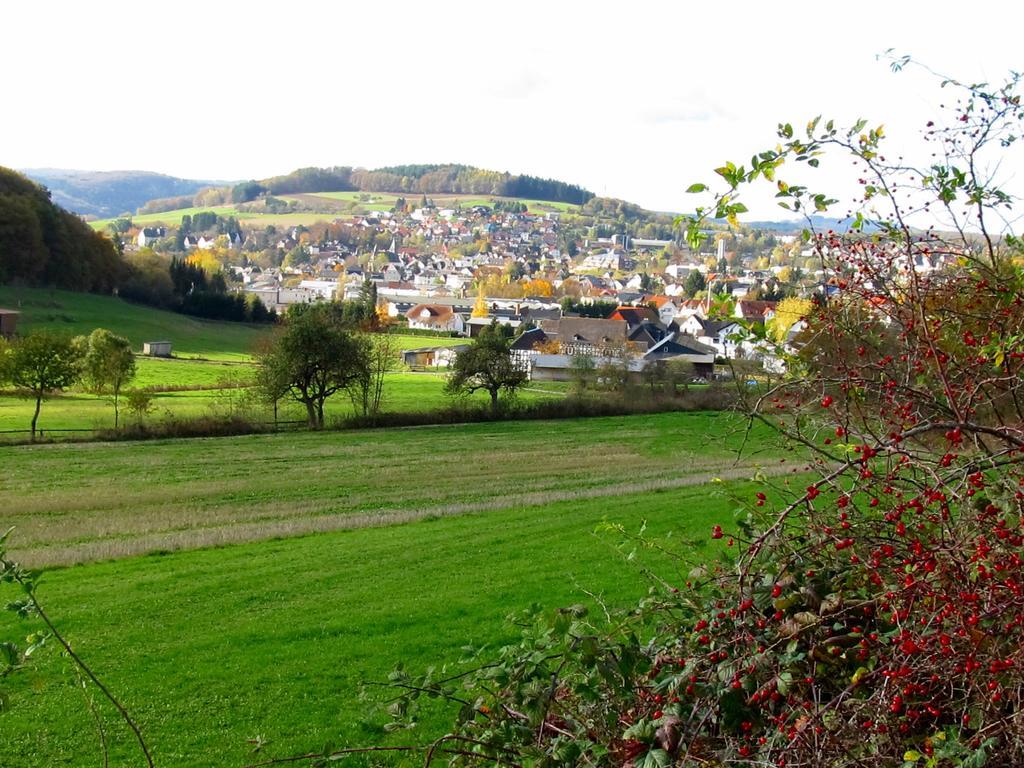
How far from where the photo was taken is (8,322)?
60938 millimetres

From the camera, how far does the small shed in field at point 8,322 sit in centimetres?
6009

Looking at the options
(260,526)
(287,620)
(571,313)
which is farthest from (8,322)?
(571,313)

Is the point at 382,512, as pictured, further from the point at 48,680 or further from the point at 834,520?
the point at 834,520

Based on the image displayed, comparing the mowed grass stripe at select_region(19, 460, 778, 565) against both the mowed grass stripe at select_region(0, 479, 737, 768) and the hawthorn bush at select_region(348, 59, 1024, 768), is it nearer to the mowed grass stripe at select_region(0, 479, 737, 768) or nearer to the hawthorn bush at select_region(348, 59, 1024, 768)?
the mowed grass stripe at select_region(0, 479, 737, 768)

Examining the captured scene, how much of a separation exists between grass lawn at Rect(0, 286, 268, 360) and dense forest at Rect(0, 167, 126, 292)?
193 centimetres

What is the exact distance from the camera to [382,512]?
910 inches

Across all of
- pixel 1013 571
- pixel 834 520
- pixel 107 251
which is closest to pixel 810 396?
pixel 834 520

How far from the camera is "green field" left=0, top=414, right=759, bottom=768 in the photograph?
8.94m

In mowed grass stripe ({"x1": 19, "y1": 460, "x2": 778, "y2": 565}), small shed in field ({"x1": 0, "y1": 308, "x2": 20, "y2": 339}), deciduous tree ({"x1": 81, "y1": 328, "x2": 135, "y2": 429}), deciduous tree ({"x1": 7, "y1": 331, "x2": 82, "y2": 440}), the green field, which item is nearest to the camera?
the green field

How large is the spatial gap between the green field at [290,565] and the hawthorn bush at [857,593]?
2.07ft

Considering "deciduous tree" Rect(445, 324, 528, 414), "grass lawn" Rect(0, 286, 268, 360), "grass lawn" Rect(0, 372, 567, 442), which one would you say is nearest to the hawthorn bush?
"grass lawn" Rect(0, 372, 567, 442)

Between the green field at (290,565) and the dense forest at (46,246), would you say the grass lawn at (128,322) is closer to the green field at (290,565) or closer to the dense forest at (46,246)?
the dense forest at (46,246)

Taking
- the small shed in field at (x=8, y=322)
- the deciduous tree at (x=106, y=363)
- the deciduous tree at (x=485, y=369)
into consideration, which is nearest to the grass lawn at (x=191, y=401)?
the deciduous tree at (x=485, y=369)

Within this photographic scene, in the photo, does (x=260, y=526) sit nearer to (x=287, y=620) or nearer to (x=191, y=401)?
(x=287, y=620)
